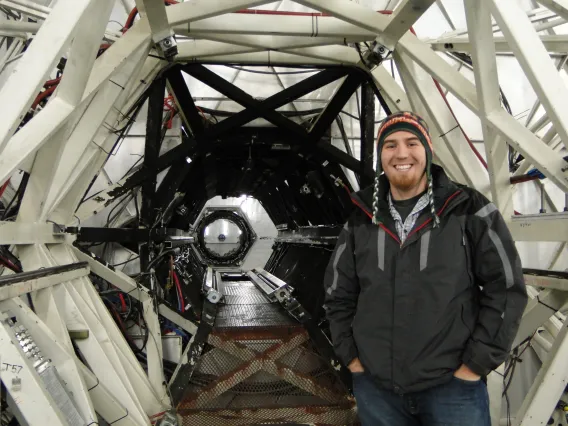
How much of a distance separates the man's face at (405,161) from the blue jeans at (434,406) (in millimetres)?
832

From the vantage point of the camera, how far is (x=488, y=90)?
8.52 feet

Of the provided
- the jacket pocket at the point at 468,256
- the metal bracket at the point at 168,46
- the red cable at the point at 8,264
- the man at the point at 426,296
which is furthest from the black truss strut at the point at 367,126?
the red cable at the point at 8,264

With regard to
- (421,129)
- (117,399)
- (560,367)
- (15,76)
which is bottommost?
(117,399)

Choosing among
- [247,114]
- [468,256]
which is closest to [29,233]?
[468,256]

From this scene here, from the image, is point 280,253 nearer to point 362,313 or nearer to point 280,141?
point 280,141

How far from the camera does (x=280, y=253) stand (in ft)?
33.7

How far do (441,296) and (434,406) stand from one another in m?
0.46

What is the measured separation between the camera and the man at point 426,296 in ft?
5.65

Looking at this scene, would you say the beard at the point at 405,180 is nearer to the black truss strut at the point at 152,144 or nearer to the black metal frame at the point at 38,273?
the black metal frame at the point at 38,273

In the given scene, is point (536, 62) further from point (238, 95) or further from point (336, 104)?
point (238, 95)

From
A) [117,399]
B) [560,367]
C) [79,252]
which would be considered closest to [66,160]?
[79,252]

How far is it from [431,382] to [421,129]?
1053 millimetres

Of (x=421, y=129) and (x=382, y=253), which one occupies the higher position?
(x=421, y=129)

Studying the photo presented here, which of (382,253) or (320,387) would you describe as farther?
(320,387)
